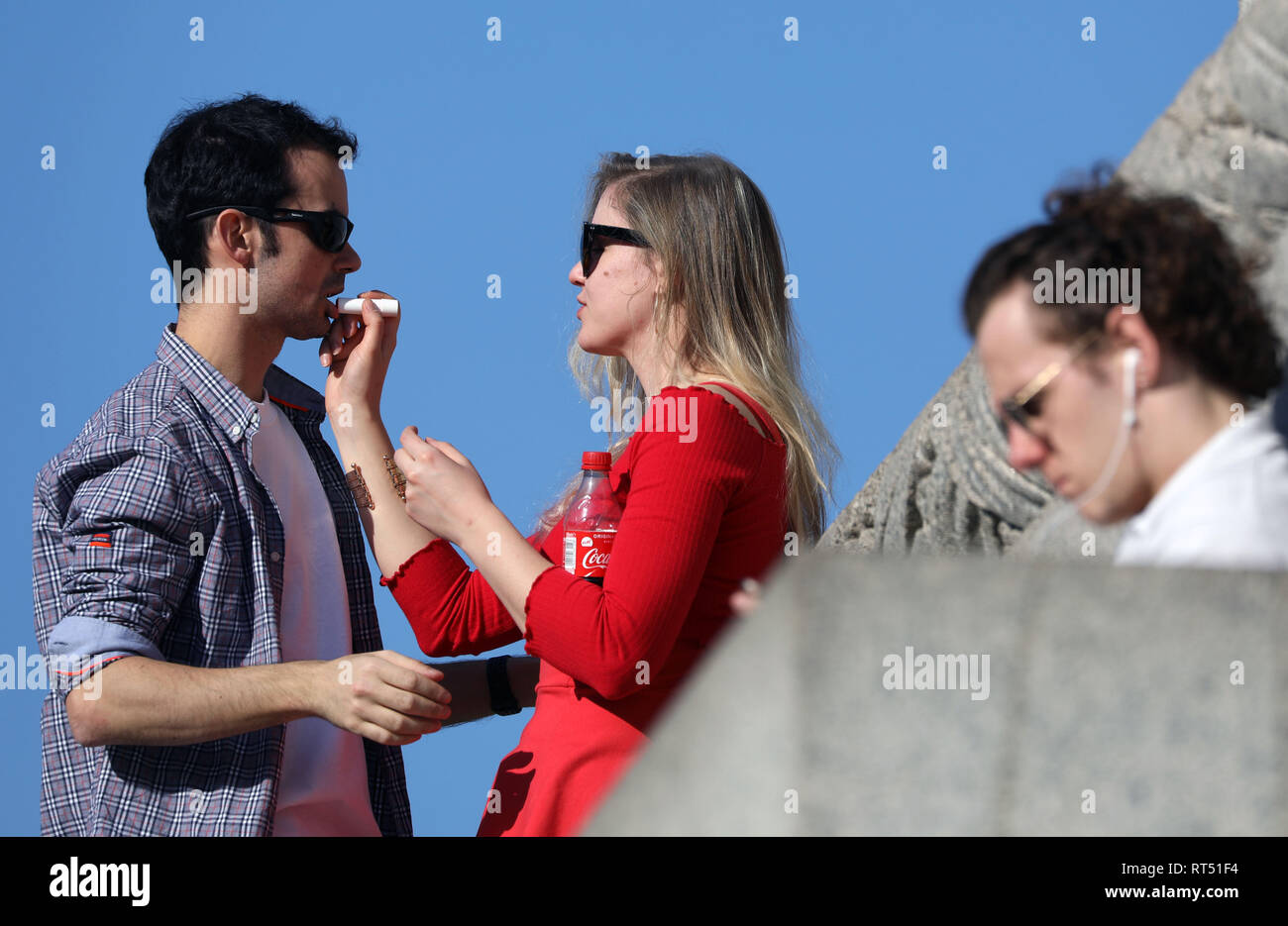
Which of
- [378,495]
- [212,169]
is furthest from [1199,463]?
[212,169]

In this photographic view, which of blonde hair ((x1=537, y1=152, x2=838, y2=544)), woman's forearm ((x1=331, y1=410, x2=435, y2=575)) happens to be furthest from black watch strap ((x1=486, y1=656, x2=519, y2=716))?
blonde hair ((x1=537, y1=152, x2=838, y2=544))

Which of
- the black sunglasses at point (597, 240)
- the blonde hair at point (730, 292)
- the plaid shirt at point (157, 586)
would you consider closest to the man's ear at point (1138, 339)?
the blonde hair at point (730, 292)

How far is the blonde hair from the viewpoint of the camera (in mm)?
2791

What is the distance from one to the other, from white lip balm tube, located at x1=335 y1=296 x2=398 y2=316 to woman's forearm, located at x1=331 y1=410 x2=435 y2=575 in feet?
0.92

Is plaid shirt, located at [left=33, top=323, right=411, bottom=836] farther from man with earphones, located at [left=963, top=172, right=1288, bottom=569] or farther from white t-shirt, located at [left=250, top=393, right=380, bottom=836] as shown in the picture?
man with earphones, located at [left=963, top=172, right=1288, bottom=569]

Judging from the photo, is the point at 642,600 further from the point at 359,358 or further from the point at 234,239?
the point at 234,239

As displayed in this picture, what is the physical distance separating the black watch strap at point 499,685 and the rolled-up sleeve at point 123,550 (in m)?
0.89

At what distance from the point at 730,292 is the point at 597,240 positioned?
0.33 meters

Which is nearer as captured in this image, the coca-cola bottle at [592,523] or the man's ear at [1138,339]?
the man's ear at [1138,339]

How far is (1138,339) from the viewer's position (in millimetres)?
1509

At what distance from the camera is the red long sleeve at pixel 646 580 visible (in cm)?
234

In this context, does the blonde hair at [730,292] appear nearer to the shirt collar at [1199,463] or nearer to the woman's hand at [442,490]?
the woman's hand at [442,490]
